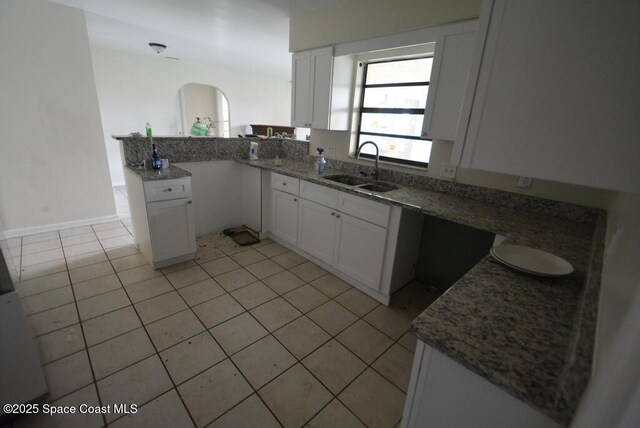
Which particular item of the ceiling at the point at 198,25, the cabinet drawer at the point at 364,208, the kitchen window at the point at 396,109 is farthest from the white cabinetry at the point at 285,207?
the ceiling at the point at 198,25

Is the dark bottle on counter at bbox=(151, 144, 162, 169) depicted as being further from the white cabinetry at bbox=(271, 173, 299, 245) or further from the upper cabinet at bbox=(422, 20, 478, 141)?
the upper cabinet at bbox=(422, 20, 478, 141)

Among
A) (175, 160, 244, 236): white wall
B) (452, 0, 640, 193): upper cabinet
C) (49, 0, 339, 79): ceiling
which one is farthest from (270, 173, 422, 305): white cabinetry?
(49, 0, 339, 79): ceiling

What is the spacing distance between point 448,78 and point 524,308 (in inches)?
65.3

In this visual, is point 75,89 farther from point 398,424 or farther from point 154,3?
point 398,424

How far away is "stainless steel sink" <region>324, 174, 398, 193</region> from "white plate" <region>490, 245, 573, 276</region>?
4.01 feet

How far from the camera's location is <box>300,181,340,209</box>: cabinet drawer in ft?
8.11

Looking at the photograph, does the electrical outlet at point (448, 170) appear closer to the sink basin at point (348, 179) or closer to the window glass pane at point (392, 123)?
the window glass pane at point (392, 123)

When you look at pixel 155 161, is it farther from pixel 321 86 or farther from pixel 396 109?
pixel 396 109

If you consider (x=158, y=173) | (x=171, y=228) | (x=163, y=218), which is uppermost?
(x=158, y=173)

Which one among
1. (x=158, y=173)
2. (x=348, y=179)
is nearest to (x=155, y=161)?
(x=158, y=173)

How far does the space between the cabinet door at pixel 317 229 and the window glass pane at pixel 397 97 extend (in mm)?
1167

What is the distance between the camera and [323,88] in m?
2.81

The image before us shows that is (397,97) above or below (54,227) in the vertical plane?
above

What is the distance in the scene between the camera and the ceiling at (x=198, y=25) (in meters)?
2.87
